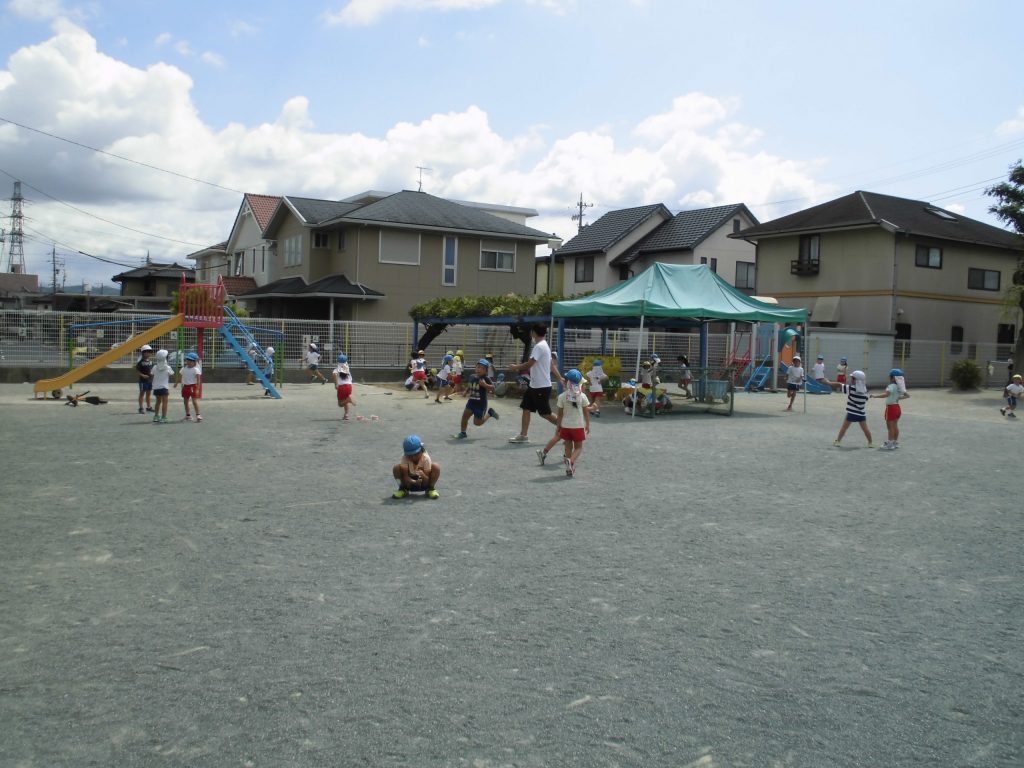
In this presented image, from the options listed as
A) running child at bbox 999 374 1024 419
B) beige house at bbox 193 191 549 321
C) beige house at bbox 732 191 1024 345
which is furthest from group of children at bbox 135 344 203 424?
beige house at bbox 732 191 1024 345

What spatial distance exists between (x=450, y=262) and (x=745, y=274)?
1938 cm

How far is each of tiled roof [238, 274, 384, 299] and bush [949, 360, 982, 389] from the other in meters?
21.5

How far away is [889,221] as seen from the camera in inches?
1335

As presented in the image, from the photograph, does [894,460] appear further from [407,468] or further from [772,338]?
[772,338]

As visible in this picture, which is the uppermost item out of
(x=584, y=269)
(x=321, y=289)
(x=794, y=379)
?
(x=584, y=269)

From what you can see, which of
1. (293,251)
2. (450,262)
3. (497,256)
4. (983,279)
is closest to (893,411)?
(450,262)

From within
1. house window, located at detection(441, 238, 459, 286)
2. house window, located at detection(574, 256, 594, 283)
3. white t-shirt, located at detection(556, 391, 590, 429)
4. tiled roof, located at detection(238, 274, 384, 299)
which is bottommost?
white t-shirt, located at detection(556, 391, 590, 429)

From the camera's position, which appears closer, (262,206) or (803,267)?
(803,267)

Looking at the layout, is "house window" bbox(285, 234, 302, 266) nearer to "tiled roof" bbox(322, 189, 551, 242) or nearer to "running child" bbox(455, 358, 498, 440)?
"tiled roof" bbox(322, 189, 551, 242)

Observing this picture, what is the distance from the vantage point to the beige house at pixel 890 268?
1334 inches

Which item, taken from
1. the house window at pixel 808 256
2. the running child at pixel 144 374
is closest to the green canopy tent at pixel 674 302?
the running child at pixel 144 374

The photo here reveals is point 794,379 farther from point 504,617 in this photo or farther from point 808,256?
point 504,617

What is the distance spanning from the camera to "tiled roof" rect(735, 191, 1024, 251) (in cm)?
3431

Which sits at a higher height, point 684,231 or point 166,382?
point 684,231
